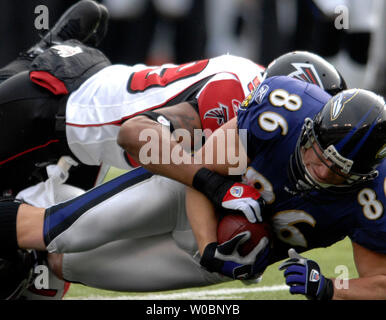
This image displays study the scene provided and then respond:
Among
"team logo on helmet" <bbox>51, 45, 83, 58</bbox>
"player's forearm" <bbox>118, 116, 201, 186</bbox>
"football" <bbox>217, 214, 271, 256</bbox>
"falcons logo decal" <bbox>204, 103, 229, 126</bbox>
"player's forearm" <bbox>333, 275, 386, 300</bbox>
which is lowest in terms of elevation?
"player's forearm" <bbox>333, 275, 386, 300</bbox>

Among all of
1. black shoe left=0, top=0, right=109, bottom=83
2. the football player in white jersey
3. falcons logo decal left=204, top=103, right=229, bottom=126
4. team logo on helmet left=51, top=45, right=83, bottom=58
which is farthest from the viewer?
black shoe left=0, top=0, right=109, bottom=83

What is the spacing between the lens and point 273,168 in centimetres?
268

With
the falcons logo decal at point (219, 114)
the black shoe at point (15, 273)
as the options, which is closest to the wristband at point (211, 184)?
the falcons logo decal at point (219, 114)

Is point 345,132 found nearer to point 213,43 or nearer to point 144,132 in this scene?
point 144,132

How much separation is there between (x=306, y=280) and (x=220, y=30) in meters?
6.31

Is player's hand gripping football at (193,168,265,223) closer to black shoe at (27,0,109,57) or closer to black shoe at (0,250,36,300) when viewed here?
black shoe at (0,250,36,300)

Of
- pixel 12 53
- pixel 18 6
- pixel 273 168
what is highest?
pixel 273 168

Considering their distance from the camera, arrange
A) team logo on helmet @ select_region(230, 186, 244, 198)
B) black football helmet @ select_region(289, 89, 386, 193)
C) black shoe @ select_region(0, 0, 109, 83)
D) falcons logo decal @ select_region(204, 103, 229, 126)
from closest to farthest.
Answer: black football helmet @ select_region(289, 89, 386, 193) < team logo on helmet @ select_region(230, 186, 244, 198) < falcons logo decal @ select_region(204, 103, 229, 126) < black shoe @ select_region(0, 0, 109, 83)

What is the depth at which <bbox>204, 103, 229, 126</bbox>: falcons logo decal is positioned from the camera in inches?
117

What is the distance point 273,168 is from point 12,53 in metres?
5.81

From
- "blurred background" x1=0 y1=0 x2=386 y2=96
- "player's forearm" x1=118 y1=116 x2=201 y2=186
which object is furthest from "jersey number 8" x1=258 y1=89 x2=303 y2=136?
"blurred background" x1=0 y1=0 x2=386 y2=96

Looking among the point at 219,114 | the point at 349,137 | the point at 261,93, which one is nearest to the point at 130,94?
the point at 219,114

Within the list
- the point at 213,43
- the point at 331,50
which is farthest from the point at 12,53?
the point at 331,50

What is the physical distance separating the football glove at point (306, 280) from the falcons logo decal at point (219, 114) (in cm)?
67
